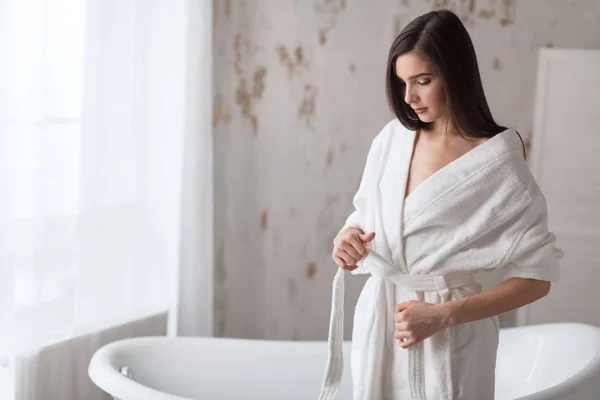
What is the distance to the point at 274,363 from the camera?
2.46 meters

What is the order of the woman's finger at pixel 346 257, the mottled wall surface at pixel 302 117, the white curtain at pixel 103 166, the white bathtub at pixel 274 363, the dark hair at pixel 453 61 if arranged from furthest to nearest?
1. the mottled wall surface at pixel 302 117
2. the white bathtub at pixel 274 363
3. the white curtain at pixel 103 166
4. the woman's finger at pixel 346 257
5. the dark hair at pixel 453 61

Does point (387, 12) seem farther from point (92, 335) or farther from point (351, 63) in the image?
point (92, 335)

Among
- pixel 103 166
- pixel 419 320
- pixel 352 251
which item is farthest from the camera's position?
pixel 103 166

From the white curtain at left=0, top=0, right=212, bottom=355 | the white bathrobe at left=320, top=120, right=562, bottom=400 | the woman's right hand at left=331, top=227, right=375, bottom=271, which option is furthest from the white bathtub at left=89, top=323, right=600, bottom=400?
the woman's right hand at left=331, top=227, right=375, bottom=271

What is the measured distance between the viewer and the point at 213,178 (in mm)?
3035

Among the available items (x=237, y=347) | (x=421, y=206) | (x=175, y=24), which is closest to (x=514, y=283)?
(x=421, y=206)

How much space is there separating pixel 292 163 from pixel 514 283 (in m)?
1.74

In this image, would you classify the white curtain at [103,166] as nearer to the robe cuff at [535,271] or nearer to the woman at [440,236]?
the woman at [440,236]

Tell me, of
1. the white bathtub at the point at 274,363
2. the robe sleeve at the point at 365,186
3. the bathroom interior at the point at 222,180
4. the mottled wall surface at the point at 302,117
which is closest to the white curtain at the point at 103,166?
the bathroom interior at the point at 222,180

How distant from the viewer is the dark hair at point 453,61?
1457mm

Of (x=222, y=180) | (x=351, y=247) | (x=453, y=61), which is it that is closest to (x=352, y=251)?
(x=351, y=247)

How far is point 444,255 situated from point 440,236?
0.14 ft

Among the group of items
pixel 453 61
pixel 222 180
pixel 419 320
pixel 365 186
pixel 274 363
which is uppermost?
pixel 453 61

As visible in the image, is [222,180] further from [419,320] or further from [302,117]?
[419,320]
